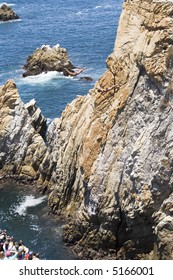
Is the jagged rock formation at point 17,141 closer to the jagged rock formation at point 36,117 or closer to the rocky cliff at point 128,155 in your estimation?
the jagged rock formation at point 36,117

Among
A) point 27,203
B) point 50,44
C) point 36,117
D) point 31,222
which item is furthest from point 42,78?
point 31,222

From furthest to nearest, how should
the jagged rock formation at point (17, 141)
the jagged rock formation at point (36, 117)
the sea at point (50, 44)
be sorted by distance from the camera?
1. the jagged rock formation at point (36, 117)
2. the jagged rock formation at point (17, 141)
3. the sea at point (50, 44)

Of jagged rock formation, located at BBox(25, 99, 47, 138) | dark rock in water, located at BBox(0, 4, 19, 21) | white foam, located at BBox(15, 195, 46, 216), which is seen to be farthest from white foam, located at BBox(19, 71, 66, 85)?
dark rock in water, located at BBox(0, 4, 19, 21)

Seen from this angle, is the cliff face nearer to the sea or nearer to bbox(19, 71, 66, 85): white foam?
the sea

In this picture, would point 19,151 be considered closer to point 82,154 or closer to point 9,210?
point 9,210

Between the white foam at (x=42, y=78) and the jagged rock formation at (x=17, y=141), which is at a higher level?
the white foam at (x=42, y=78)

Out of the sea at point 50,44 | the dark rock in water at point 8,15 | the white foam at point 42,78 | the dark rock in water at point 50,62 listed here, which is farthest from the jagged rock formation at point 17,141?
the dark rock in water at point 8,15

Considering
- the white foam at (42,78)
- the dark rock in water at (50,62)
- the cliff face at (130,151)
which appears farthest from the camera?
the dark rock in water at (50,62)

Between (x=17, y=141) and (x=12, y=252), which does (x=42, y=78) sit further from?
(x=12, y=252)

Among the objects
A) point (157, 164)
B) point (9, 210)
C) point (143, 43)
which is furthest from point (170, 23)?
point (9, 210)
